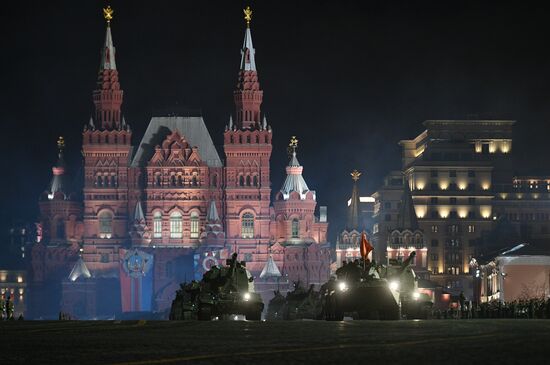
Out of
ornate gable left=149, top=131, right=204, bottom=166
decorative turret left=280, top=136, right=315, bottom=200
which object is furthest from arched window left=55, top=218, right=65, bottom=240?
decorative turret left=280, top=136, right=315, bottom=200

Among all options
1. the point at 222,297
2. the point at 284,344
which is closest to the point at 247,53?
the point at 222,297

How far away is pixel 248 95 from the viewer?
18850 centimetres

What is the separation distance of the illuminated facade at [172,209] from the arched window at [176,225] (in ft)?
0.43

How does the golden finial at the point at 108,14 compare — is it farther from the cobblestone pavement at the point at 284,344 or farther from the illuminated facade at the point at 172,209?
the cobblestone pavement at the point at 284,344

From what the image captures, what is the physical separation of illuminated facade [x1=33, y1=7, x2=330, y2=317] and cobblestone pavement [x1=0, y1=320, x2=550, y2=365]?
489ft

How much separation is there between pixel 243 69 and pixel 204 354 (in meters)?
167

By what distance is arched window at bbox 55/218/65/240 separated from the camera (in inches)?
7495

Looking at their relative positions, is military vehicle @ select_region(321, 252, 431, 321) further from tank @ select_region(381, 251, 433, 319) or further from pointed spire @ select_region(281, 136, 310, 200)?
pointed spire @ select_region(281, 136, 310, 200)

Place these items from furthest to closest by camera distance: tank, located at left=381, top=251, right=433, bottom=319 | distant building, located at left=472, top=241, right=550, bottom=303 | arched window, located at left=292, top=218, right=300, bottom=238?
arched window, located at left=292, top=218, right=300, bottom=238 < distant building, located at left=472, top=241, right=550, bottom=303 < tank, located at left=381, top=251, right=433, bottom=319

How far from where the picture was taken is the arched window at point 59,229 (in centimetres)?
19038

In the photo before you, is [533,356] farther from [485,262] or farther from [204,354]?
[485,262]

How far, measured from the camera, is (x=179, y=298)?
6981 cm

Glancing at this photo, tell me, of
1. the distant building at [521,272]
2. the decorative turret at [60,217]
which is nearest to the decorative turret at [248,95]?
the decorative turret at [60,217]

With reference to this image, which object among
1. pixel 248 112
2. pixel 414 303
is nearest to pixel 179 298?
pixel 414 303
